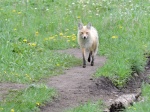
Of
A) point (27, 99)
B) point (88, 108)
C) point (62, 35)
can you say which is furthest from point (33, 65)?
point (88, 108)

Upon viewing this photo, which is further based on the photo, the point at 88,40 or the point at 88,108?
the point at 88,40

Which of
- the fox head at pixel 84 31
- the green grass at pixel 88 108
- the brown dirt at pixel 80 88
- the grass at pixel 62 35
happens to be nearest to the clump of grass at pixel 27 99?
the brown dirt at pixel 80 88

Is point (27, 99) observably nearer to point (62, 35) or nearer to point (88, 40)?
point (88, 40)

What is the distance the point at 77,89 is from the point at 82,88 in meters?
0.16

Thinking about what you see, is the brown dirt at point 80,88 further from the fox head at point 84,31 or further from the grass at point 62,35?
the fox head at point 84,31

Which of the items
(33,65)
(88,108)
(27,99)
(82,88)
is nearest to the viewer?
(88,108)

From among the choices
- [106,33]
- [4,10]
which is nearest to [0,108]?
[106,33]

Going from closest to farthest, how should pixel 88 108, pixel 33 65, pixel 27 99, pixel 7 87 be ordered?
pixel 88 108, pixel 27 99, pixel 7 87, pixel 33 65

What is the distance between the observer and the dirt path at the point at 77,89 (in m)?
9.74

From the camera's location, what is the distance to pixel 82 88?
10.8 m

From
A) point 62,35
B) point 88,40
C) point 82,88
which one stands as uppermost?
point 88,40

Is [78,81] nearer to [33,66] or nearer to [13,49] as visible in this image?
[33,66]

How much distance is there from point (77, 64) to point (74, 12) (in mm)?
5308

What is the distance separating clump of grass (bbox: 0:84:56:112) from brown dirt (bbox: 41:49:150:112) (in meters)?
0.17
